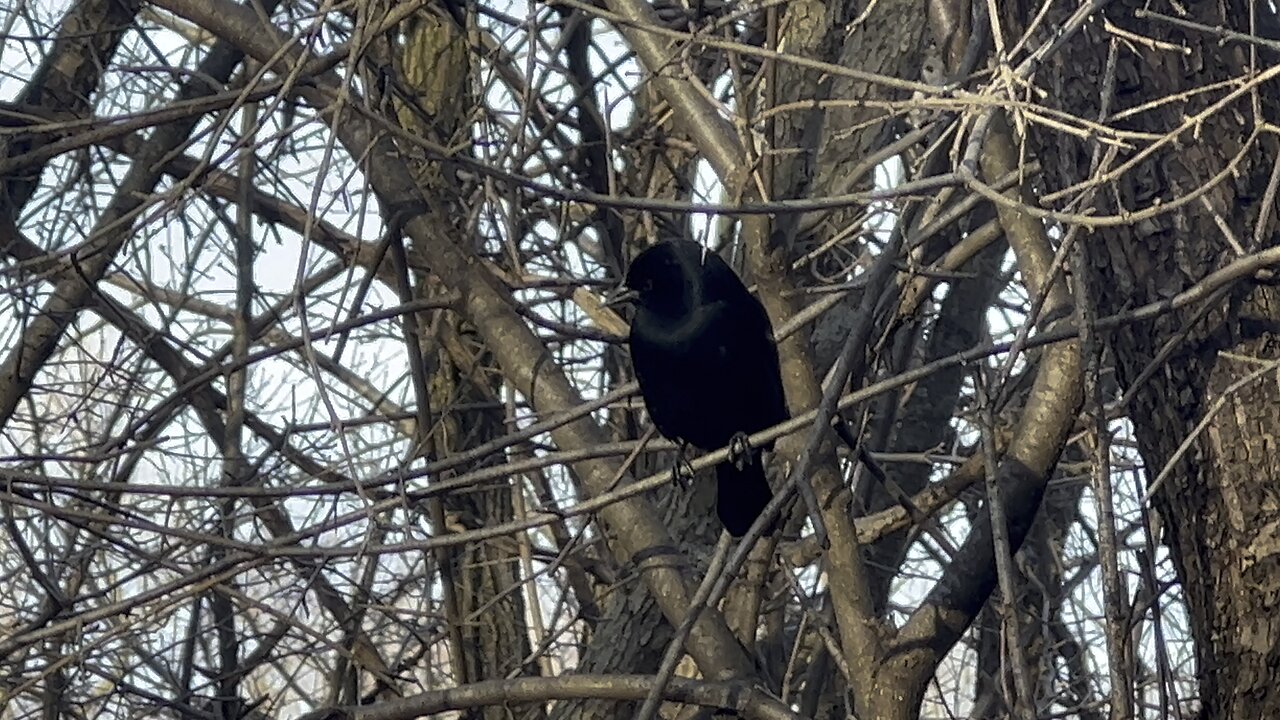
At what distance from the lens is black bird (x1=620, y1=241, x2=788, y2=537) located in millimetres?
4484

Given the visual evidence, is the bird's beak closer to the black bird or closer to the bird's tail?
the black bird

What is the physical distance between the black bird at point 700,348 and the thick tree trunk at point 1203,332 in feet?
4.10

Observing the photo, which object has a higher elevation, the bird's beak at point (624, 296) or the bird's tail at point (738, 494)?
the bird's beak at point (624, 296)

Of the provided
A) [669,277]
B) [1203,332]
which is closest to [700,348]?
[669,277]

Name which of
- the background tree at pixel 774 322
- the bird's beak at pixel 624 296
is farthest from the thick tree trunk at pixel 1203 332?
the bird's beak at pixel 624 296

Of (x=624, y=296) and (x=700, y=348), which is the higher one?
(x=624, y=296)

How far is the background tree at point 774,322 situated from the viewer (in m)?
3.07

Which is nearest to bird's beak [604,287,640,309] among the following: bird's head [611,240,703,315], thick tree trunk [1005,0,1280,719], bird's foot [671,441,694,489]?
bird's head [611,240,703,315]

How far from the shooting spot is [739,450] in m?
3.57

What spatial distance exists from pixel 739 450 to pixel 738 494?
89 cm

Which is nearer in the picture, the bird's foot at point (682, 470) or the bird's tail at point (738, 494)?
the bird's foot at point (682, 470)

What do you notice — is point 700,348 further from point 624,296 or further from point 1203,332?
point 1203,332

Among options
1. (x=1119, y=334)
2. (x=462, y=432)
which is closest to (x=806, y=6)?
(x=462, y=432)

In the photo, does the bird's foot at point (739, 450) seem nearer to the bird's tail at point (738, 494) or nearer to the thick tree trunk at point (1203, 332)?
the bird's tail at point (738, 494)
